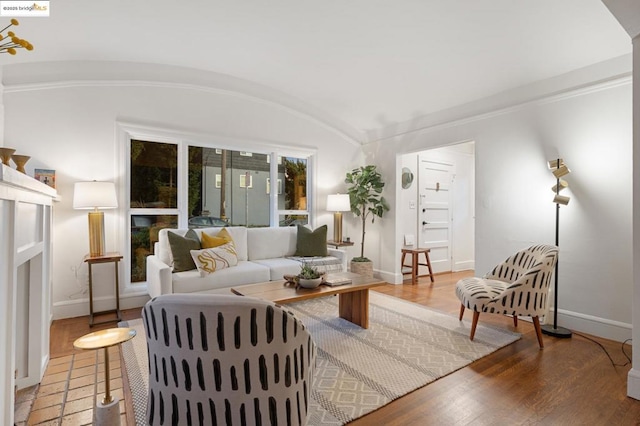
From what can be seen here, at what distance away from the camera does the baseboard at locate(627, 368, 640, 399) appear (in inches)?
78.5

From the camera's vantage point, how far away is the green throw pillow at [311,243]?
175 inches

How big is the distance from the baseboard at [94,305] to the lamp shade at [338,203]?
2.82 meters

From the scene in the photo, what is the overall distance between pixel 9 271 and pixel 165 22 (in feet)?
8.54

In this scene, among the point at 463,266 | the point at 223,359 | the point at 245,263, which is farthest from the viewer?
the point at 463,266

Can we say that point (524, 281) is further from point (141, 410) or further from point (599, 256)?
point (141, 410)

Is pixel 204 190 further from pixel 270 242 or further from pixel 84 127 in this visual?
pixel 84 127

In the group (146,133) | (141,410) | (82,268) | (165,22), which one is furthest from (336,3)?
(82,268)

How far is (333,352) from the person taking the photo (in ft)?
8.30

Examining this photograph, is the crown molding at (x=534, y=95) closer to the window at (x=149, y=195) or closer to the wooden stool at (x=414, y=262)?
the wooden stool at (x=414, y=262)

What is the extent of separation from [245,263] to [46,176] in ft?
7.47

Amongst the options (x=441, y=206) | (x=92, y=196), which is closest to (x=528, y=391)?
(x=92, y=196)

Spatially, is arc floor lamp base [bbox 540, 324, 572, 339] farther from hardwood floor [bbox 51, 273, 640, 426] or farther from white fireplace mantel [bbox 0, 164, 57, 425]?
white fireplace mantel [bbox 0, 164, 57, 425]

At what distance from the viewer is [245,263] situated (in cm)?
395

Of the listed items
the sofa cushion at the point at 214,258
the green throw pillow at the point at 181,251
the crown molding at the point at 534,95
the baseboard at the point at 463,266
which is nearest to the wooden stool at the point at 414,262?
the baseboard at the point at 463,266
